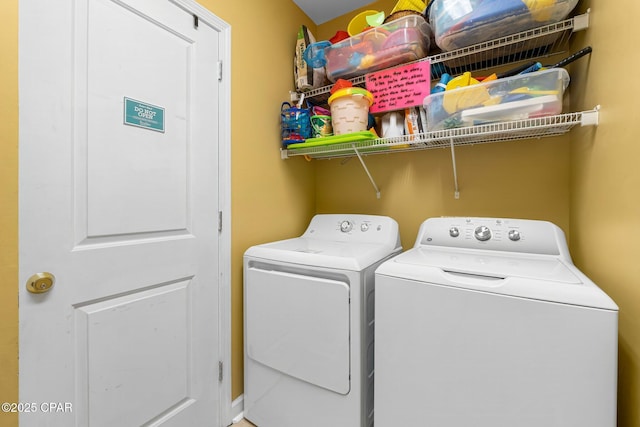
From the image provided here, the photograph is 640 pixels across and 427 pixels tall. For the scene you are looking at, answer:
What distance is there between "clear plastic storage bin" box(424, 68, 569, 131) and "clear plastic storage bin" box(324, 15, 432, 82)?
358 mm

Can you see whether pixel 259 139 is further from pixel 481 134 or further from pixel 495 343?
pixel 495 343

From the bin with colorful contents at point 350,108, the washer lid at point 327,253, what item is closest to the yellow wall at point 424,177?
the washer lid at point 327,253

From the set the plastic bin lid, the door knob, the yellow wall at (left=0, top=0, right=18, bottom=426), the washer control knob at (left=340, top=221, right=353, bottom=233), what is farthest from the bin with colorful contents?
the door knob

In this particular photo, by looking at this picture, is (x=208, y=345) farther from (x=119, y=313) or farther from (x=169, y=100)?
(x=169, y=100)

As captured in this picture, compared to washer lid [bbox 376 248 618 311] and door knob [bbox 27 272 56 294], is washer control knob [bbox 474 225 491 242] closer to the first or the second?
washer lid [bbox 376 248 618 311]

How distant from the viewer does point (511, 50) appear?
1.46 meters

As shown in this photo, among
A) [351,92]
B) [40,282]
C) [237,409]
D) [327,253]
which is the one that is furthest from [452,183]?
[40,282]

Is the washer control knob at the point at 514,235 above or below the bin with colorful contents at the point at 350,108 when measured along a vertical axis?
below

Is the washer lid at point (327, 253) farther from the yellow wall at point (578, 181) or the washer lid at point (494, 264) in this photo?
the yellow wall at point (578, 181)

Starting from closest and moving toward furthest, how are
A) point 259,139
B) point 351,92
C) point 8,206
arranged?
point 8,206 → point 351,92 → point 259,139

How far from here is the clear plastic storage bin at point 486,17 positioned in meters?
1.16

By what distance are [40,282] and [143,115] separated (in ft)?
2.38

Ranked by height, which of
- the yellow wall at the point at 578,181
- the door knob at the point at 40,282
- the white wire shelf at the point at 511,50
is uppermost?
the white wire shelf at the point at 511,50

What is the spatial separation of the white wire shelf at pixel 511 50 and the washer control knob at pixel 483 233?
0.89 meters
